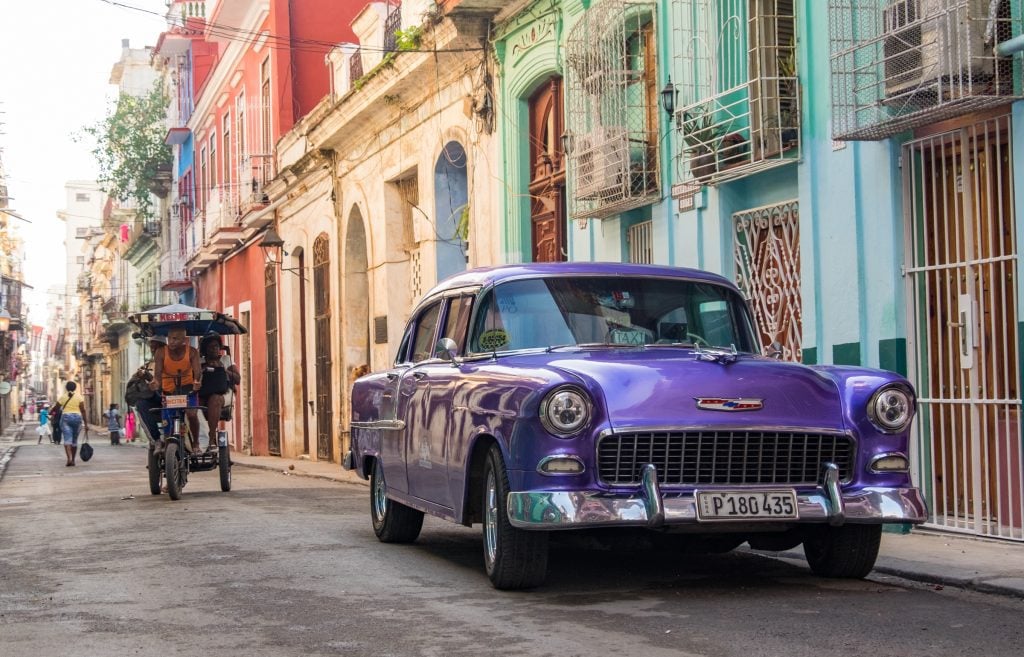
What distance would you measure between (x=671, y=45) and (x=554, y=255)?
→ 149 inches

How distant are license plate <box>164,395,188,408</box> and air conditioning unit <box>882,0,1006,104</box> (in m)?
7.71

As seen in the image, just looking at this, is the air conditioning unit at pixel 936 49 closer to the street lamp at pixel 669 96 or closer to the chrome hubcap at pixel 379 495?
the street lamp at pixel 669 96

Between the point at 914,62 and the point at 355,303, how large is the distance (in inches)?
624

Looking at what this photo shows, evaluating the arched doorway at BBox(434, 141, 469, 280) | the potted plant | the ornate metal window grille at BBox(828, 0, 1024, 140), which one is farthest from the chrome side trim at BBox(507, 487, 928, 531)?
the arched doorway at BBox(434, 141, 469, 280)

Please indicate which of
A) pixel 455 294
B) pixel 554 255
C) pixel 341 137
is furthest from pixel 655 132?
pixel 341 137

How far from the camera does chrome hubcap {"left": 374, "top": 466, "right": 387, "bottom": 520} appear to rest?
9680mm

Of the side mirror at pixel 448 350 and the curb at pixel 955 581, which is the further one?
the side mirror at pixel 448 350

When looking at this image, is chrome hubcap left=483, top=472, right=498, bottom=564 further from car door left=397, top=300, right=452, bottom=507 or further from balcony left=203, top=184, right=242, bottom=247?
balcony left=203, top=184, right=242, bottom=247

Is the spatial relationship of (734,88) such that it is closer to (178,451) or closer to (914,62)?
(914,62)

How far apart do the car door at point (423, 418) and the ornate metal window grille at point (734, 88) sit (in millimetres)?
3818

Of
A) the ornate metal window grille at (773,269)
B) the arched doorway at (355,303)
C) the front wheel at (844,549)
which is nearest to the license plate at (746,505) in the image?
the front wheel at (844,549)

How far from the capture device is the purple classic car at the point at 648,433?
648 centimetres

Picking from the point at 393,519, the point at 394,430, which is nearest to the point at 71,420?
the point at 393,519

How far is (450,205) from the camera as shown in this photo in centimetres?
2014
